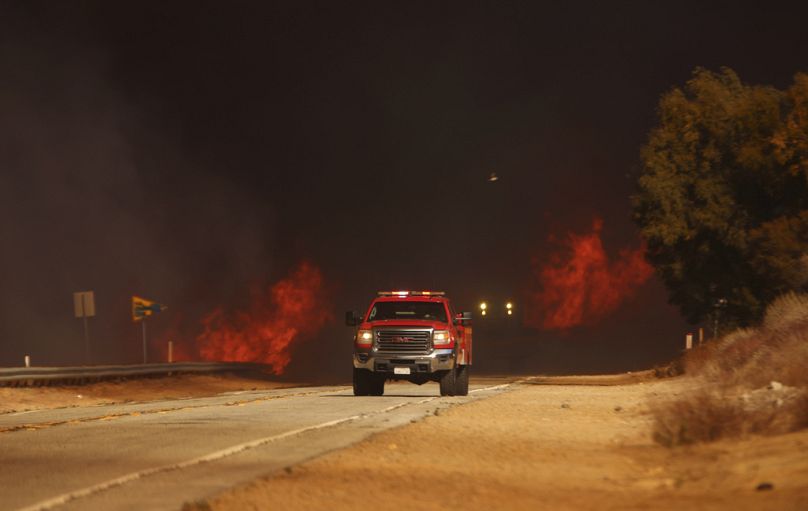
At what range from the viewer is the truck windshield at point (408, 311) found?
97.8 feet

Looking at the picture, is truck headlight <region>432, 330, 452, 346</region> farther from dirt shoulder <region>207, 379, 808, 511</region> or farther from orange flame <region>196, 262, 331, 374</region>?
orange flame <region>196, 262, 331, 374</region>

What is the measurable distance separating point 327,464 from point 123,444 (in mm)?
3781

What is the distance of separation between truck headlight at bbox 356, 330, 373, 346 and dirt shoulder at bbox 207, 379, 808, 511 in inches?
414

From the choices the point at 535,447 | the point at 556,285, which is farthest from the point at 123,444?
the point at 556,285

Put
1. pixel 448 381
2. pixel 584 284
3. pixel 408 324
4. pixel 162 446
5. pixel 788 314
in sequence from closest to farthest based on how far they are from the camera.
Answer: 1. pixel 162 446
2. pixel 408 324
3. pixel 448 381
4. pixel 788 314
5. pixel 584 284

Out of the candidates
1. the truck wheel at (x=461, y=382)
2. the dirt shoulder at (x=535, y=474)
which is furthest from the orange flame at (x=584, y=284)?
the dirt shoulder at (x=535, y=474)

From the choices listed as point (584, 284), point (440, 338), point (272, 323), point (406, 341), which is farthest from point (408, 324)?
point (584, 284)

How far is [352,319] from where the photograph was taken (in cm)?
2892

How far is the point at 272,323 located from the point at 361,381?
6637 cm

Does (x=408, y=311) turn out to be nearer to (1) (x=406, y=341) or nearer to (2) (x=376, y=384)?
(1) (x=406, y=341)

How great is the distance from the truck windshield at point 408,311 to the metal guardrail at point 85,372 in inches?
423

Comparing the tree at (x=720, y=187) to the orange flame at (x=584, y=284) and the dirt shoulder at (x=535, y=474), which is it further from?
the orange flame at (x=584, y=284)

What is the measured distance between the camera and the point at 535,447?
1564cm

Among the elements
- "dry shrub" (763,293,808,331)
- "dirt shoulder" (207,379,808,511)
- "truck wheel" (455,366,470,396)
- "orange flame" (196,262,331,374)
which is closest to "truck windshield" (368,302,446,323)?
"truck wheel" (455,366,470,396)
